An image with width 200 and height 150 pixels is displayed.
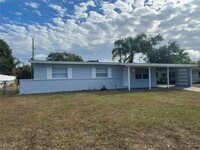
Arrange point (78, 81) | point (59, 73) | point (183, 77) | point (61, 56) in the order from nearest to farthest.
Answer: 1. point (59, 73)
2. point (78, 81)
3. point (183, 77)
4. point (61, 56)

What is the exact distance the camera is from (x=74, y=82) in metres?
15.5

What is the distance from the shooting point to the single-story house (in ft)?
46.6

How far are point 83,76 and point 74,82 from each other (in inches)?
38.5

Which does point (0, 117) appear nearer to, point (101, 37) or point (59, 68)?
point (59, 68)

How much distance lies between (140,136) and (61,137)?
1892mm

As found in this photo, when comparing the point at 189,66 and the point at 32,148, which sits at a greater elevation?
the point at 189,66

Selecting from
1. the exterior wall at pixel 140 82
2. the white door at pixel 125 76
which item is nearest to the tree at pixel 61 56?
the exterior wall at pixel 140 82

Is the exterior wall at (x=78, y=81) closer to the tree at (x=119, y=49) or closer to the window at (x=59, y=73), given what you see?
the window at (x=59, y=73)

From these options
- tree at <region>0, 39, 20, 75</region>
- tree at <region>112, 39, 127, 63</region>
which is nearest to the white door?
tree at <region>112, 39, 127, 63</region>

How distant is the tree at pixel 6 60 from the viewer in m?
38.4

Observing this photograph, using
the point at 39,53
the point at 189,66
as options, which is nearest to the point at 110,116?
the point at 189,66

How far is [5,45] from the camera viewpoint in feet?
139

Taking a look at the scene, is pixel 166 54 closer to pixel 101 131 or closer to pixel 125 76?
pixel 125 76

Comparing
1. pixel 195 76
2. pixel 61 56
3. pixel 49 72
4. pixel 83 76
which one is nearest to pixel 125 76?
pixel 83 76
